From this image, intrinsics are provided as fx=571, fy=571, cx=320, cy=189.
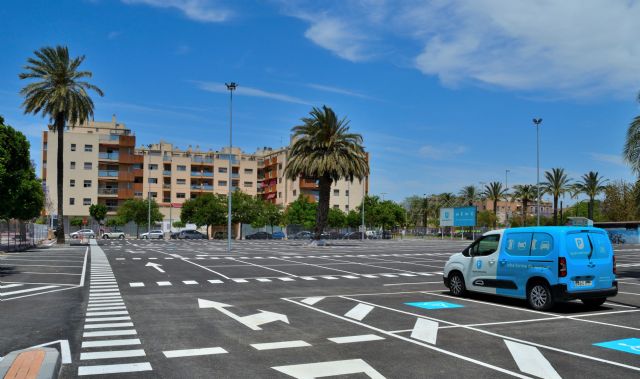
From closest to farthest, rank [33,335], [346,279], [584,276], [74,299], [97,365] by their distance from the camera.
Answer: [97,365] → [33,335] → [584,276] → [74,299] → [346,279]

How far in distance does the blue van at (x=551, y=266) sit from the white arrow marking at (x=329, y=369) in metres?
6.55

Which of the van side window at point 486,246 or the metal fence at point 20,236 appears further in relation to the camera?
the metal fence at point 20,236

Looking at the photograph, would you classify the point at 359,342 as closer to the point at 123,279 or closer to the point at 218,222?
the point at 123,279

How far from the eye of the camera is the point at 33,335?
9352 millimetres

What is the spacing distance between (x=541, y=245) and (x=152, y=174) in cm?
9556

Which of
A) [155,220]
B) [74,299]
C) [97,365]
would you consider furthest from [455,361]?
[155,220]

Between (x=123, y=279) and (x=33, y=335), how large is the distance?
10287 millimetres

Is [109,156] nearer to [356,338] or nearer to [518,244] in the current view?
[518,244]

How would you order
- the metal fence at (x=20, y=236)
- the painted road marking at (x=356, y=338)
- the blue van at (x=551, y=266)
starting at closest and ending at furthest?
the painted road marking at (x=356, y=338), the blue van at (x=551, y=266), the metal fence at (x=20, y=236)

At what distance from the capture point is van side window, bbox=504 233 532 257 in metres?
13.1

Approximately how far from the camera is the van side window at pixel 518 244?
43.0 feet

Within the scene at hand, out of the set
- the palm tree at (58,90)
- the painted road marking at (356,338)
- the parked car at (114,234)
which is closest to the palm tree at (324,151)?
the palm tree at (58,90)

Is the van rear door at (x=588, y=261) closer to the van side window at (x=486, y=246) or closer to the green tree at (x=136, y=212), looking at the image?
the van side window at (x=486, y=246)

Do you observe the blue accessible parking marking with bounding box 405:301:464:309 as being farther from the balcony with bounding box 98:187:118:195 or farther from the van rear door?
the balcony with bounding box 98:187:118:195
